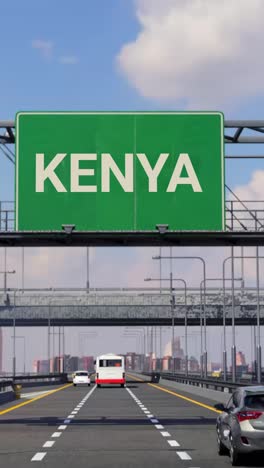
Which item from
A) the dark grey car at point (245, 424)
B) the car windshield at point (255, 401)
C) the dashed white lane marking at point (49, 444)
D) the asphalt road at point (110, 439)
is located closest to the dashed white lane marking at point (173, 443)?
the asphalt road at point (110, 439)

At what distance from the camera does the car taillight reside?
16.4 meters

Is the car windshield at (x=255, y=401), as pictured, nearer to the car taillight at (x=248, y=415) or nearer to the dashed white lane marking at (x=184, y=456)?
the car taillight at (x=248, y=415)

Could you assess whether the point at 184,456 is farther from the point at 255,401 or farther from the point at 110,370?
the point at 110,370

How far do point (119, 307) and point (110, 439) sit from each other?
76.9m

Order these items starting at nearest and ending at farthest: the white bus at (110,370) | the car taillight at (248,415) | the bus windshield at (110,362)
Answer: the car taillight at (248,415) → the bus windshield at (110,362) → the white bus at (110,370)

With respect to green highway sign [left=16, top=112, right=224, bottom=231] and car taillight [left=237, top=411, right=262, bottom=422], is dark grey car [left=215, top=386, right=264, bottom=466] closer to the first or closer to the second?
car taillight [left=237, top=411, right=262, bottom=422]

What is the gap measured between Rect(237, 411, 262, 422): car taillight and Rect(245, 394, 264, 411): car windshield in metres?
0.23

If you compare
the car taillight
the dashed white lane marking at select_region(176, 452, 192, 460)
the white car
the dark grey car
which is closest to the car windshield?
the dark grey car

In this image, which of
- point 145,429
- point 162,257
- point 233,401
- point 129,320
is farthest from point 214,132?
point 129,320

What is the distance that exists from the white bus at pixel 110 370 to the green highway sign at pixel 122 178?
60238 millimetres

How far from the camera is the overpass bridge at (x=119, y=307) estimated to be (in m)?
99.9

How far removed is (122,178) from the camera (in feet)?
83.2

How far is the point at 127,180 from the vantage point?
25.2 meters

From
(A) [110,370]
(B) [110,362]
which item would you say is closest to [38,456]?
(B) [110,362]
